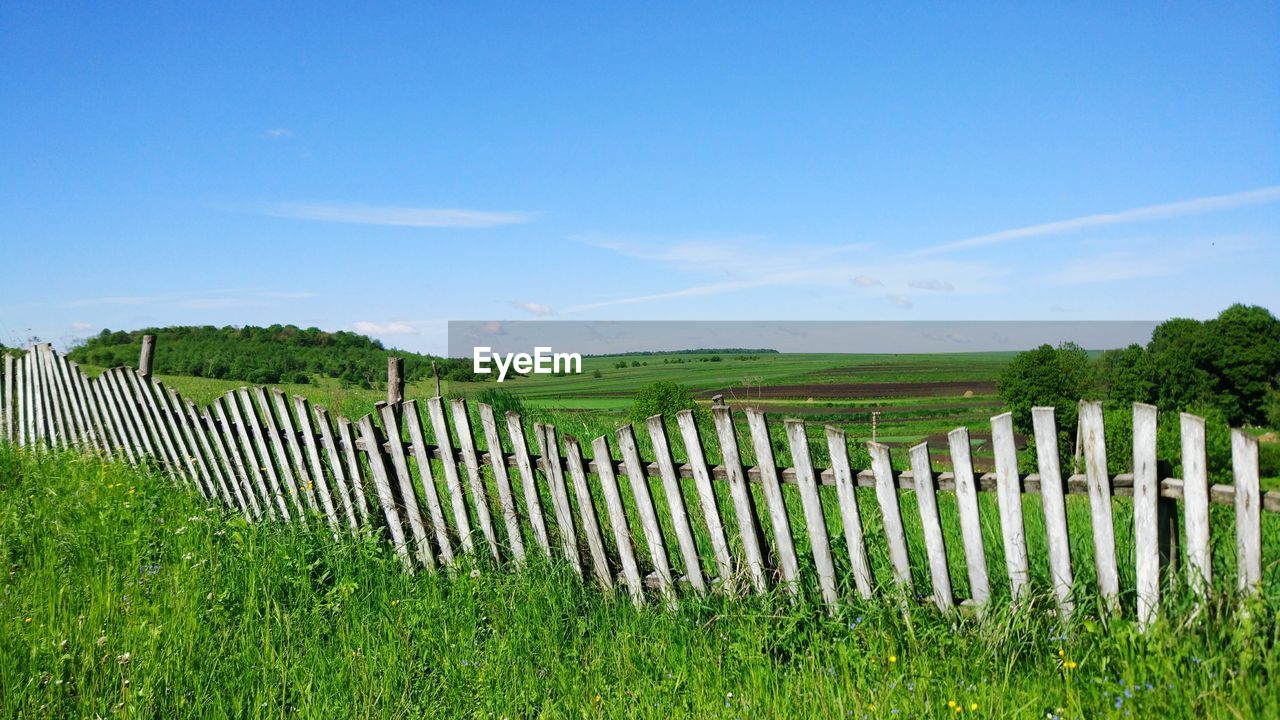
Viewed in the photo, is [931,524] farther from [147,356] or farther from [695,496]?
[147,356]

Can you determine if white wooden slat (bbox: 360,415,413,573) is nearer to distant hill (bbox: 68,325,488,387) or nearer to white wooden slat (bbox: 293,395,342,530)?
white wooden slat (bbox: 293,395,342,530)

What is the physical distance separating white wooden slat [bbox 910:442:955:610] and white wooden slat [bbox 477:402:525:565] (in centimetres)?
244

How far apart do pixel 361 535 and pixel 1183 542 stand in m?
4.98

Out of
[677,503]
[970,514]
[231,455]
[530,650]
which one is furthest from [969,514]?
[231,455]

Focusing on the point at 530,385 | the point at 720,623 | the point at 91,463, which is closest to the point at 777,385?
the point at 530,385

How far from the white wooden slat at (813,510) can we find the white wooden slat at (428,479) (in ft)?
8.21

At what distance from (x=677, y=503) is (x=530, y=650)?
1.10m

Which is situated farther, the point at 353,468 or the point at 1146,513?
the point at 353,468

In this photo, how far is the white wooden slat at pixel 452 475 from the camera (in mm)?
5281

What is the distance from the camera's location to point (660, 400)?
1216cm

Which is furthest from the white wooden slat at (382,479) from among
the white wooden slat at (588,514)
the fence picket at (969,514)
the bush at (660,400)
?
the bush at (660,400)

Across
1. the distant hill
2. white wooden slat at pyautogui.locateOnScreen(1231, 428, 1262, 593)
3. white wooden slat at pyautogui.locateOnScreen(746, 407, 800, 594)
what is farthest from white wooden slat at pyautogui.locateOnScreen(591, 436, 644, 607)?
the distant hill

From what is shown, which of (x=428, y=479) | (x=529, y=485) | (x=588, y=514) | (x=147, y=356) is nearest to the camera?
(x=588, y=514)

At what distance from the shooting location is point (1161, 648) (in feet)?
10.6
